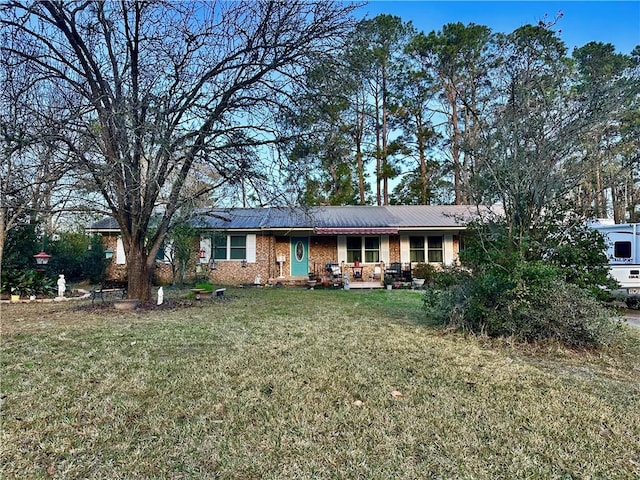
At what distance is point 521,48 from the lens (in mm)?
5980

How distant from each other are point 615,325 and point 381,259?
11.0m

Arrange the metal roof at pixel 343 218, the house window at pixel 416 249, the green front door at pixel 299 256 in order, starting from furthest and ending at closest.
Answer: the green front door at pixel 299 256, the house window at pixel 416 249, the metal roof at pixel 343 218

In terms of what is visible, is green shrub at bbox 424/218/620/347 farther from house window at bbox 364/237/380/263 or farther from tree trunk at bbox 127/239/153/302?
house window at bbox 364/237/380/263

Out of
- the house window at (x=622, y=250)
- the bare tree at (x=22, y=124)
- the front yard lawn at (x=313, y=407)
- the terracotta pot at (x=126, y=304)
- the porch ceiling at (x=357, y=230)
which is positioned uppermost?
the bare tree at (x=22, y=124)

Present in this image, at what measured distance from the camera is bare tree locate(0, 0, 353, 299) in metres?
7.74

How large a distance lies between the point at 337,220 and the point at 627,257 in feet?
32.7

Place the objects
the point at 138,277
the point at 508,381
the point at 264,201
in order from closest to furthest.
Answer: the point at 508,381 < the point at 138,277 < the point at 264,201

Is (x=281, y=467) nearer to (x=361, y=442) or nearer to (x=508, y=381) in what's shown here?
(x=361, y=442)

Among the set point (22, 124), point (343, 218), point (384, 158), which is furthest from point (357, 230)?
point (384, 158)

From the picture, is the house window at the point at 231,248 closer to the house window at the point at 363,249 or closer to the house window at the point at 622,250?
the house window at the point at 363,249

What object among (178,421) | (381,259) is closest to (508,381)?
(178,421)

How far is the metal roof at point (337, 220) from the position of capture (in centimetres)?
1531

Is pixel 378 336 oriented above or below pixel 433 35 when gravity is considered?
below

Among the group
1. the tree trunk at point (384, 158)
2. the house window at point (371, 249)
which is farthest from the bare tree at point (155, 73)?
the tree trunk at point (384, 158)
